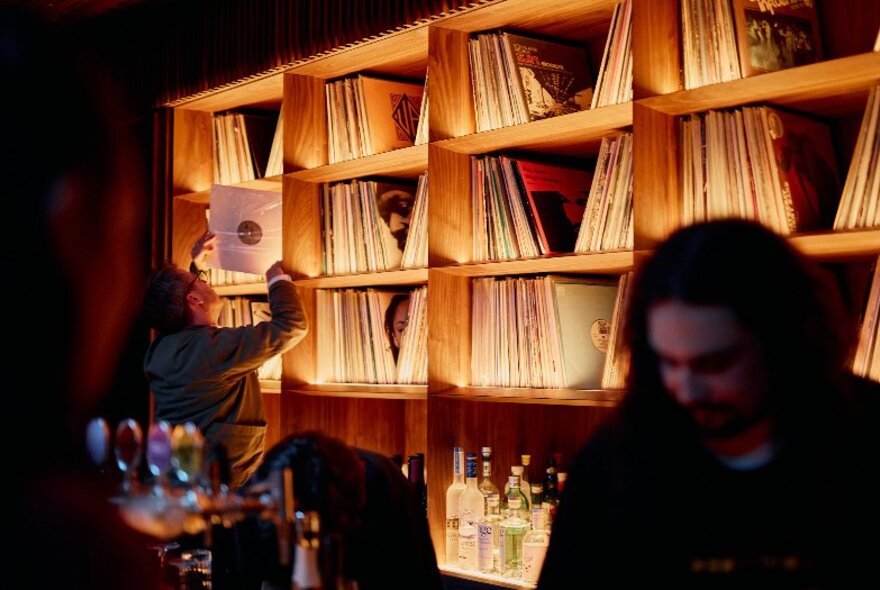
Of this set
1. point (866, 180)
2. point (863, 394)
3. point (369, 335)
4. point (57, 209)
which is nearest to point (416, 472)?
point (369, 335)

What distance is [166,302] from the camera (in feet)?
11.4

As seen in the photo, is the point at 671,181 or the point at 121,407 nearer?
the point at 671,181

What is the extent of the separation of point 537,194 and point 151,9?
2132 millimetres

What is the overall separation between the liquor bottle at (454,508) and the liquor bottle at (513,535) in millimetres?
166

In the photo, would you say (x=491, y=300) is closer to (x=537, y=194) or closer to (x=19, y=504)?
(x=537, y=194)

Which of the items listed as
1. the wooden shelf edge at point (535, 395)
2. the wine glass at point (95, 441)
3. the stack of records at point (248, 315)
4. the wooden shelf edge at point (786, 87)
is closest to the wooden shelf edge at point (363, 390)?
the wooden shelf edge at point (535, 395)

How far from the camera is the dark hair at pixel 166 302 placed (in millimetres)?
3471

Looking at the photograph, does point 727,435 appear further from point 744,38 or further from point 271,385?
point 271,385

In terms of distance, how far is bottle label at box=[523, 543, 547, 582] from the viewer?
2.69 metres

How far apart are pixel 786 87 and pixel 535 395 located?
1061mm

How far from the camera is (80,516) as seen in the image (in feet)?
1.23

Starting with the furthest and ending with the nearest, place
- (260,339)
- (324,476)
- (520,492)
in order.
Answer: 1. (260,339)
2. (520,492)
3. (324,476)

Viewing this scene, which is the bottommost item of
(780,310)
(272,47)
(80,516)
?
(80,516)

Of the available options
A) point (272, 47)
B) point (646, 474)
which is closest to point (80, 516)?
point (646, 474)
